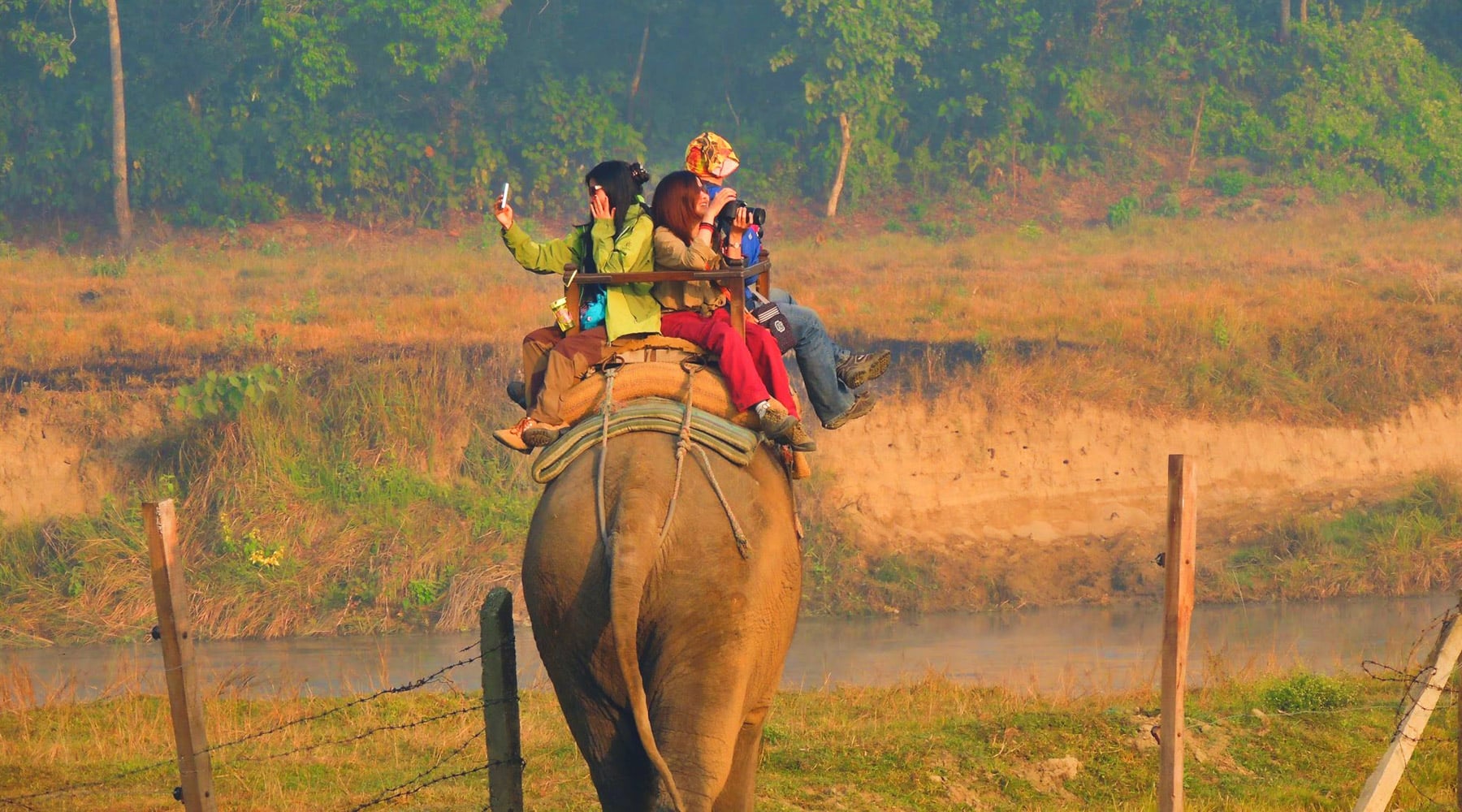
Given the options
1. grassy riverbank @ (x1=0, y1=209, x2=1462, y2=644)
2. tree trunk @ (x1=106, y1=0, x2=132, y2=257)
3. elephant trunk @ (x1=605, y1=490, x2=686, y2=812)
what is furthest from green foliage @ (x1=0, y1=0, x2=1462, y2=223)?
elephant trunk @ (x1=605, y1=490, x2=686, y2=812)

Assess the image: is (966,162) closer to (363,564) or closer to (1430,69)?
(1430,69)

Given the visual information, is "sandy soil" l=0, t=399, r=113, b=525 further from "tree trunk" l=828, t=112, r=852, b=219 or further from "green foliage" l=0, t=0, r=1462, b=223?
"tree trunk" l=828, t=112, r=852, b=219

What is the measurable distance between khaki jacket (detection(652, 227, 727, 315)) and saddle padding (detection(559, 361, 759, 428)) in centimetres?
45

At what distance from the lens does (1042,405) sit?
20359mm

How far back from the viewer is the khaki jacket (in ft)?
22.7

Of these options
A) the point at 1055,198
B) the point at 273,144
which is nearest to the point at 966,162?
the point at 1055,198

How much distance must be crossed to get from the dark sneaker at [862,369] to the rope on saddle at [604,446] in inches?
58.1

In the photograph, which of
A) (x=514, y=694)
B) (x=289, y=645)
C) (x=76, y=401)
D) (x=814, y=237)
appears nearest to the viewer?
(x=514, y=694)

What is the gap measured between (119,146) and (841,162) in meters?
12.8

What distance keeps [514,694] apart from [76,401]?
1384 cm

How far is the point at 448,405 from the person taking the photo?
19766 millimetres

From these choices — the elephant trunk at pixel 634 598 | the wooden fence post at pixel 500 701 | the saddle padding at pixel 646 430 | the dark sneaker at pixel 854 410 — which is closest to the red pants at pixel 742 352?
the saddle padding at pixel 646 430

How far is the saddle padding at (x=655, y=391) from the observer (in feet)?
21.6

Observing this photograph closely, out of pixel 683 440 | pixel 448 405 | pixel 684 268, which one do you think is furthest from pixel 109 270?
pixel 683 440
